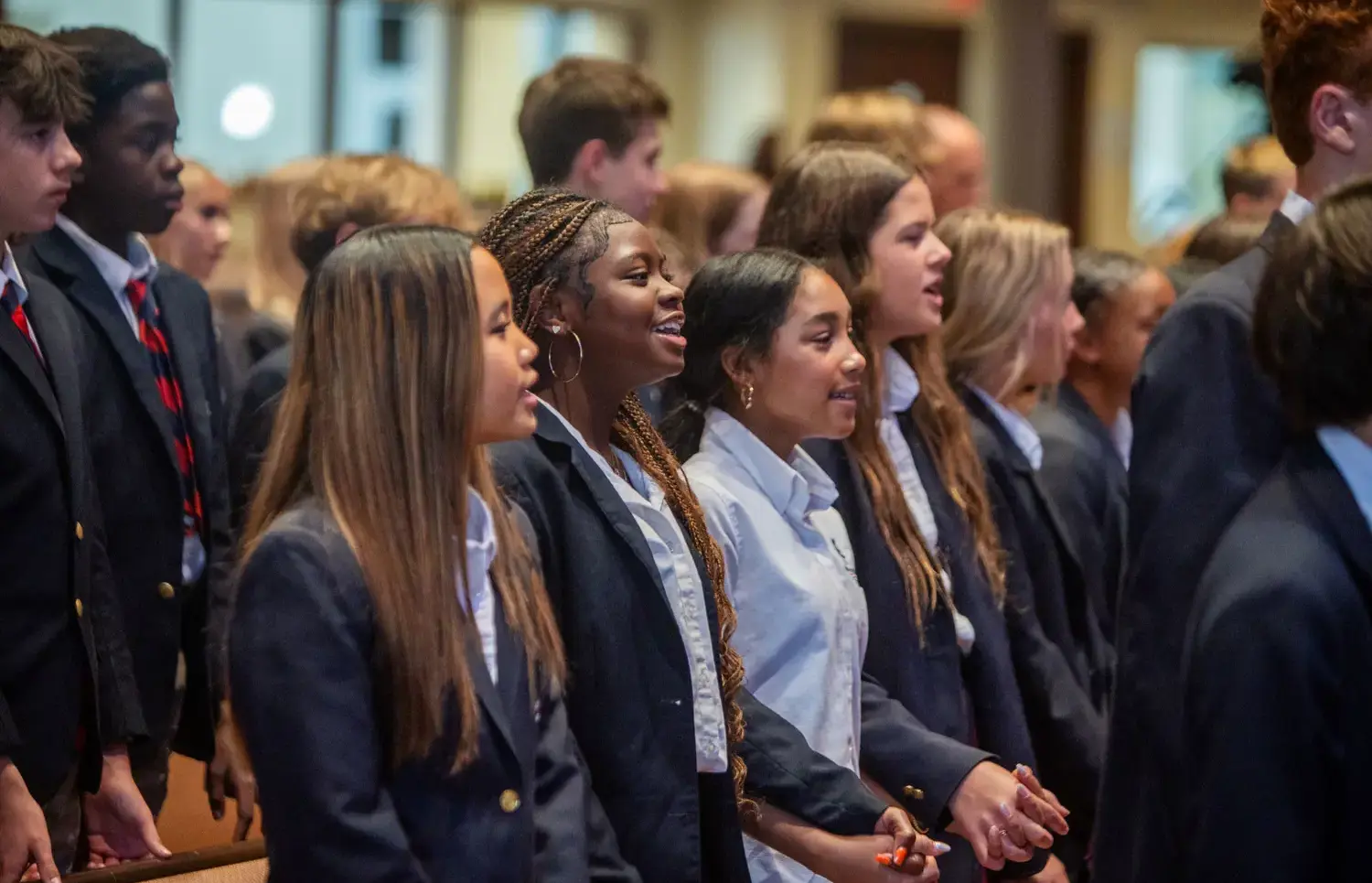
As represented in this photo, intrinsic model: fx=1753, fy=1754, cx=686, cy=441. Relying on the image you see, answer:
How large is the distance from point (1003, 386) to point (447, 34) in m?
7.27

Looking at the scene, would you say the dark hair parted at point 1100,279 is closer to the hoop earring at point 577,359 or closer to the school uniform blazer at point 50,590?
the hoop earring at point 577,359

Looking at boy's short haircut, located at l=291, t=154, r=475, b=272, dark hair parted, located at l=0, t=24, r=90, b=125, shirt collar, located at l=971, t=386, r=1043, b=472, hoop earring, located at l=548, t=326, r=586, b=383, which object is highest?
dark hair parted, located at l=0, t=24, r=90, b=125

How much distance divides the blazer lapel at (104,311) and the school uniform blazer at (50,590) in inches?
9.9

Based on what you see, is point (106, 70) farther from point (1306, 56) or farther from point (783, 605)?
point (1306, 56)

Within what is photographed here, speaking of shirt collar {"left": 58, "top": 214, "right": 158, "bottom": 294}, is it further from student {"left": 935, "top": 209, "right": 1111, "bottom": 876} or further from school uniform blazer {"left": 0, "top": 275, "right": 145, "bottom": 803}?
student {"left": 935, "top": 209, "right": 1111, "bottom": 876}

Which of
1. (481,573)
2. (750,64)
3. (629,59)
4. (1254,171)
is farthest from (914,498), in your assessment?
(629,59)

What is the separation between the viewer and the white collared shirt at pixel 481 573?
1.86 meters

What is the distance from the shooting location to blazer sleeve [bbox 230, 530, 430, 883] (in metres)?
1.69

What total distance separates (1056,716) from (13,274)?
1.84m

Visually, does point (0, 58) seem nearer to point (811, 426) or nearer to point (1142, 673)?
point (811, 426)

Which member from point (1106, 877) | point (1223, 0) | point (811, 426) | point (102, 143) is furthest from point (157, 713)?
point (1223, 0)

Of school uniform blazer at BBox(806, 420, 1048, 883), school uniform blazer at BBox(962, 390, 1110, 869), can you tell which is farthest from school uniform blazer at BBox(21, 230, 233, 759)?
school uniform blazer at BBox(962, 390, 1110, 869)

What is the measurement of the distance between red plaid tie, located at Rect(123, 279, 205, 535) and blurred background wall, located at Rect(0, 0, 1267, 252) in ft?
20.2

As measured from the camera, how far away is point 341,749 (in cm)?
170
